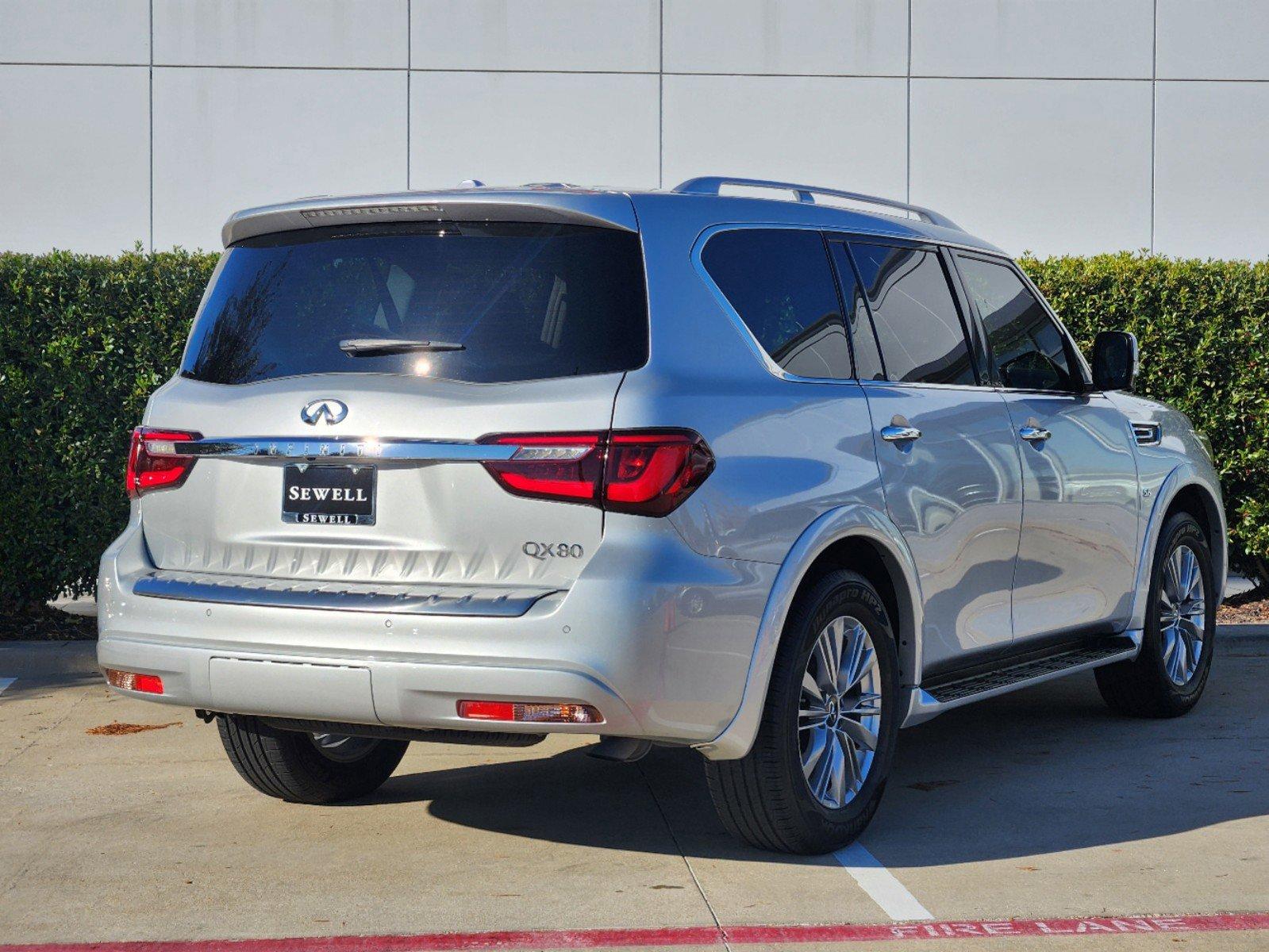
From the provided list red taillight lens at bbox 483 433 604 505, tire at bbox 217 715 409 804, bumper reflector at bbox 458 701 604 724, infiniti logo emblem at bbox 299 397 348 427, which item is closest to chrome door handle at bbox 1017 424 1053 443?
red taillight lens at bbox 483 433 604 505

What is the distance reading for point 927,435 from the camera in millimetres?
5332

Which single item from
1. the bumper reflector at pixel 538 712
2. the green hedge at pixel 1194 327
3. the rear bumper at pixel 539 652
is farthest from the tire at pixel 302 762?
the green hedge at pixel 1194 327

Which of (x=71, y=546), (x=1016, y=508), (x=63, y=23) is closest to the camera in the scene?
(x=1016, y=508)

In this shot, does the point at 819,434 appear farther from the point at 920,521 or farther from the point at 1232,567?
the point at 1232,567

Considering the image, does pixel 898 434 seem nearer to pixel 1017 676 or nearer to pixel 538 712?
pixel 1017 676

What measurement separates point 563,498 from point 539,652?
15.5 inches

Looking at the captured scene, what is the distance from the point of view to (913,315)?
5.61m

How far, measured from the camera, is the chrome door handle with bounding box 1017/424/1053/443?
233 inches

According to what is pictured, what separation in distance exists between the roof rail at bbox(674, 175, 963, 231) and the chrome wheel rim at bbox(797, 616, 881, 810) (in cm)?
137

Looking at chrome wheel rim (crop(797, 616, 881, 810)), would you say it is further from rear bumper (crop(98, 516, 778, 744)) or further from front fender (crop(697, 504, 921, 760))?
rear bumper (crop(98, 516, 778, 744))

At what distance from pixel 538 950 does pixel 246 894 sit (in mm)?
994

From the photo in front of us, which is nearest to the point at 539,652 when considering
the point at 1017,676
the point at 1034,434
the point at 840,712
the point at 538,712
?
the point at 538,712

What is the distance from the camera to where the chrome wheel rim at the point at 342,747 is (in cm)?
552

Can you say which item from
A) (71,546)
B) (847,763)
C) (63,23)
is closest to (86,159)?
(63,23)
